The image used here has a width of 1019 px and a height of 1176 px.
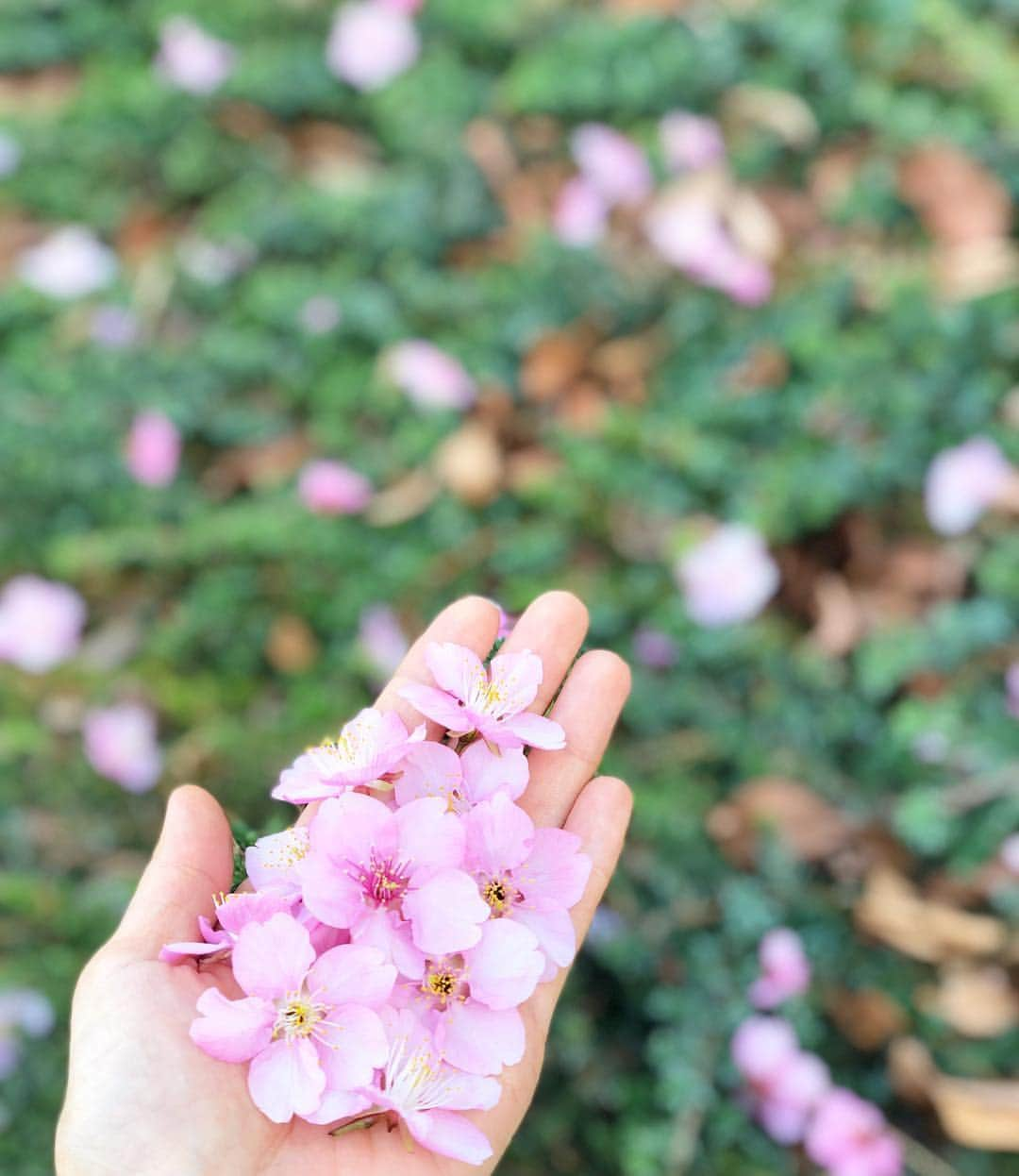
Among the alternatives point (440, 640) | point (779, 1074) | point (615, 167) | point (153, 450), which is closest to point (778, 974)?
point (779, 1074)

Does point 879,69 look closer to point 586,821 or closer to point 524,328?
point 524,328

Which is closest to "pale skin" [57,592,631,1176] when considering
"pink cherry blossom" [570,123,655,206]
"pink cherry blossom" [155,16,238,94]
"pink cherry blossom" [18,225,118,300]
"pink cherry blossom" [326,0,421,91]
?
"pink cherry blossom" [570,123,655,206]

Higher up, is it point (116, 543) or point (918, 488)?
point (918, 488)

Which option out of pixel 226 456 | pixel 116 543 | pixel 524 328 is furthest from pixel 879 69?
pixel 116 543

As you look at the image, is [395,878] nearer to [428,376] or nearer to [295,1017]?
[295,1017]

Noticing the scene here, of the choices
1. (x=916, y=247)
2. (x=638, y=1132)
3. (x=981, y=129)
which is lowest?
(x=638, y=1132)

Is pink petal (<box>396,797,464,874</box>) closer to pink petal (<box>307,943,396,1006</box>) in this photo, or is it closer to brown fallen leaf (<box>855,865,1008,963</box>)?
pink petal (<box>307,943,396,1006</box>)
